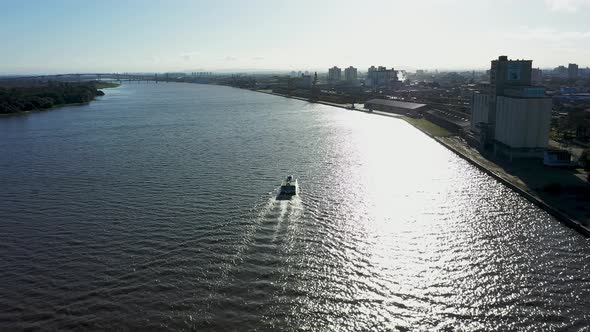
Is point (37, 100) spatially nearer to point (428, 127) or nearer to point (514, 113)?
point (428, 127)

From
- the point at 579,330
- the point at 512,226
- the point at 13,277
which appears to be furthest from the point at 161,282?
the point at 512,226

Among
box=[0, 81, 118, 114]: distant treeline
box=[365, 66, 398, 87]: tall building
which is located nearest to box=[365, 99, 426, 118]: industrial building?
box=[0, 81, 118, 114]: distant treeline

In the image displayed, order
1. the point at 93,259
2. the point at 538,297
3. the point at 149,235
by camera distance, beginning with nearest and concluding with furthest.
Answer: the point at 538,297, the point at 93,259, the point at 149,235

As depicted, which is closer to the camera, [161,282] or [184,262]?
[161,282]

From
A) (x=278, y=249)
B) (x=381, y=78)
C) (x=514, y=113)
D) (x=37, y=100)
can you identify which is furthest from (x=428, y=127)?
(x=381, y=78)

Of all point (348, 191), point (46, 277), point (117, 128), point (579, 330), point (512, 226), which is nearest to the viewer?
point (579, 330)

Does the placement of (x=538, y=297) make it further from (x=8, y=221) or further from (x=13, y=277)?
(x=8, y=221)

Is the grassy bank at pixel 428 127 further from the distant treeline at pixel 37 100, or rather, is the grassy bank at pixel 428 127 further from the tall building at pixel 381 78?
the tall building at pixel 381 78

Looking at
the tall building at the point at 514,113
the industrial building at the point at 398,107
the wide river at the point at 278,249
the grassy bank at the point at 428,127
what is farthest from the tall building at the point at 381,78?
the wide river at the point at 278,249
